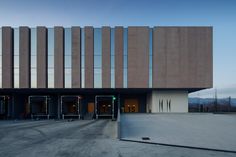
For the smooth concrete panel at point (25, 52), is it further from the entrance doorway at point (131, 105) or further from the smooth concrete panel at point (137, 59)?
the entrance doorway at point (131, 105)

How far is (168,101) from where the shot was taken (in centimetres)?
3841

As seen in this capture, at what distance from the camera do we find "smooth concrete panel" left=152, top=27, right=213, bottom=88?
116ft

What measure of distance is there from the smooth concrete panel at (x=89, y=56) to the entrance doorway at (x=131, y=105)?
13.9m

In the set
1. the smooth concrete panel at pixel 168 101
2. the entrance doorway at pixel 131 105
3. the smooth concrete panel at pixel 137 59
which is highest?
the smooth concrete panel at pixel 137 59

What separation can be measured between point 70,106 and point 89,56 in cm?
973

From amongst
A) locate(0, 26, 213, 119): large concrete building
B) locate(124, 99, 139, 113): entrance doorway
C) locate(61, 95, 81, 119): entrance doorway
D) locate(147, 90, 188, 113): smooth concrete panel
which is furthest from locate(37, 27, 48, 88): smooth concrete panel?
locate(124, 99, 139, 113): entrance doorway

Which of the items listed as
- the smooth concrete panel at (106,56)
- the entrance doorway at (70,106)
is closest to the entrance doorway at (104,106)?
the entrance doorway at (70,106)

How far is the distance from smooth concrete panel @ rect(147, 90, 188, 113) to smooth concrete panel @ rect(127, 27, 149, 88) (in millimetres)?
4152

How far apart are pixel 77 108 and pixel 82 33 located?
1269 cm

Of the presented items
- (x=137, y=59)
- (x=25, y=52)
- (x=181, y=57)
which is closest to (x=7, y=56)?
(x=25, y=52)

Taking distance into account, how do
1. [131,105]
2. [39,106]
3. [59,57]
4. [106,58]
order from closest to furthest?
[106,58] < [59,57] < [39,106] < [131,105]

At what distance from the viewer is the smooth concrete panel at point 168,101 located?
125 feet

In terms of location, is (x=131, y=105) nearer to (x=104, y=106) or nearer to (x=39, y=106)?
(x=104, y=106)

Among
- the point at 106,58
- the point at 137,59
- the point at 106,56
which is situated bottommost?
the point at 137,59
